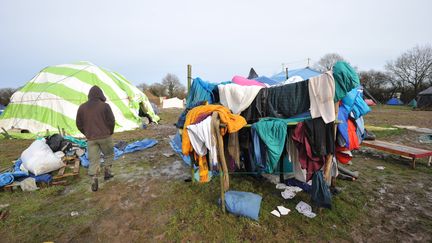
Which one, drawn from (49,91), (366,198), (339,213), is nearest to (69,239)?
(339,213)

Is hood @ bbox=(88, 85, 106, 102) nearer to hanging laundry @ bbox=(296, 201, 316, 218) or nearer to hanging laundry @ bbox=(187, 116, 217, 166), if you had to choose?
hanging laundry @ bbox=(187, 116, 217, 166)

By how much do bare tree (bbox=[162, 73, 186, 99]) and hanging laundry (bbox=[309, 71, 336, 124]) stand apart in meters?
51.6

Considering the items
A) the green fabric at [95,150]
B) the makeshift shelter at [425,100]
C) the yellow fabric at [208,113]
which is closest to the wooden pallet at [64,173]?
the green fabric at [95,150]

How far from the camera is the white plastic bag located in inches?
189

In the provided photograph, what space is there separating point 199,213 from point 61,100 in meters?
11.1

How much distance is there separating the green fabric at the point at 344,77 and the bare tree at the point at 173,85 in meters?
51.9

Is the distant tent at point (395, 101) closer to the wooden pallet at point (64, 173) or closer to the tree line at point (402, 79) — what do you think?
the tree line at point (402, 79)

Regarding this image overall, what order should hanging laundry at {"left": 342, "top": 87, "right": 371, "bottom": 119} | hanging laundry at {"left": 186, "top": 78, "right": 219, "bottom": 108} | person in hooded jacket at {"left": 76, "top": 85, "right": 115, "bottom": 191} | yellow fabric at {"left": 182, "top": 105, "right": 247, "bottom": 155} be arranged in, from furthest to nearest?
hanging laundry at {"left": 186, "top": 78, "right": 219, "bottom": 108} < person in hooded jacket at {"left": 76, "top": 85, "right": 115, "bottom": 191} < hanging laundry at {"left": 342, "top": 87, "right": 371, "bottom": 119} < yellow fabric at {"left": 182, "top": 105, "right": 247, "bottom": 155}

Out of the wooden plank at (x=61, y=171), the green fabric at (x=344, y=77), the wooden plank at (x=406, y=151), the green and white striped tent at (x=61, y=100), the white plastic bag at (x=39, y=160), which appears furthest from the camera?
the green and white striped tent at (x=61, y=100)

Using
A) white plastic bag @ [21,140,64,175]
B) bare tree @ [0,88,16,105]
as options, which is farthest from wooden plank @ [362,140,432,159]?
bare tree @ [0,88,16,105]

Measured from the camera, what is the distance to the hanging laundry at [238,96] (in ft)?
12.8

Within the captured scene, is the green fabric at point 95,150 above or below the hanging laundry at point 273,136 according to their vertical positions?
below

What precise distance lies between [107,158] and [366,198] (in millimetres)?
5524

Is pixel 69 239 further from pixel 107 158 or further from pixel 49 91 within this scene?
pixel 49 91
